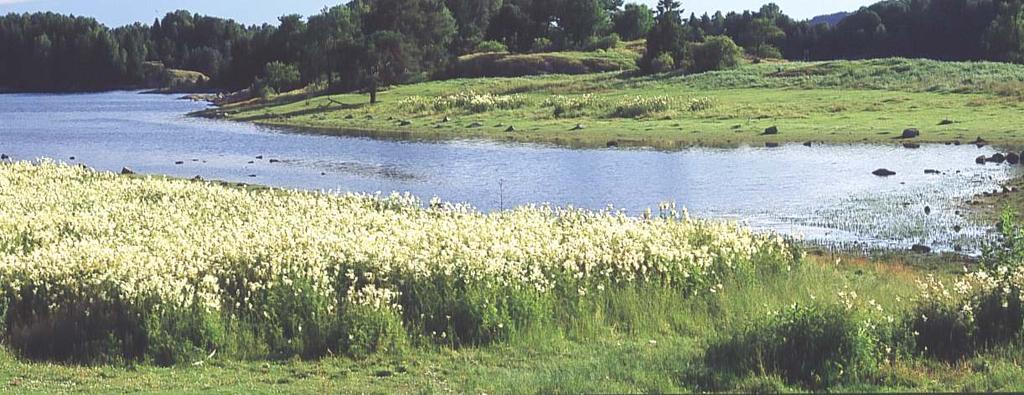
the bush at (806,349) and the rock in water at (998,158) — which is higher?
the bush at (806,349)

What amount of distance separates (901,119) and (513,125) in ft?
69.4

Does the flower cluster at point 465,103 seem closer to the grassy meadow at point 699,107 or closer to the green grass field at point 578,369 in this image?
the grassy meadow at point 699,107

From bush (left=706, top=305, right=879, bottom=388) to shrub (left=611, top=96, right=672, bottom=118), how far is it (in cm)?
5759

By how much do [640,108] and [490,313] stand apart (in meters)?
57.3

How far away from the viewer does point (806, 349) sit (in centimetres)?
1195

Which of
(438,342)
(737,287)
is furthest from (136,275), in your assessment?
(737,287)

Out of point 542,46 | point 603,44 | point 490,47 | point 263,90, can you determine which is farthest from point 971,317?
point 490,47

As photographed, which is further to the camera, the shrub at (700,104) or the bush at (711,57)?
the bush at (711,57)

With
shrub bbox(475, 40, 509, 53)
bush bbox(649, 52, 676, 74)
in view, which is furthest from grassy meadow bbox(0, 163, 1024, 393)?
shrub bbox(475, 40, 509, 53)

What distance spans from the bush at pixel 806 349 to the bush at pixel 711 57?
290 feet

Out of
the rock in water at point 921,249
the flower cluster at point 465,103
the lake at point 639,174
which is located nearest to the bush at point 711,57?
the flower cluster at point 465,103

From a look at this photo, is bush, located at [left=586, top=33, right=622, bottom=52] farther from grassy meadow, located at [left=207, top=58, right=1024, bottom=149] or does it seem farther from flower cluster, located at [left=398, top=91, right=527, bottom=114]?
flower cluster, located at [left=398, top=91, right=527, bottom=114]

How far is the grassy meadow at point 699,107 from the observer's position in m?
56.2

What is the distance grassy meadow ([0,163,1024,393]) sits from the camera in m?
12.2
